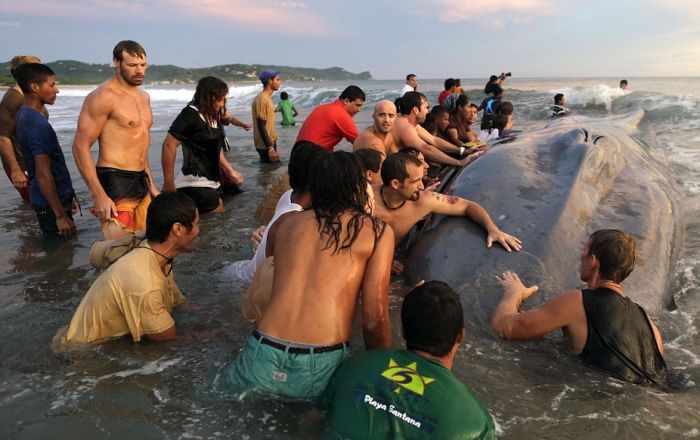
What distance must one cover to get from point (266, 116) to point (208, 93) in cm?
483

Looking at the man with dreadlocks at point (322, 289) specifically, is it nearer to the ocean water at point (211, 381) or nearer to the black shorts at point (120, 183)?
the ocean water at point (211, 381)

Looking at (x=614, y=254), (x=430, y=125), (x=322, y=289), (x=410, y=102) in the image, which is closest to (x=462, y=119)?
(x=430, y=125)

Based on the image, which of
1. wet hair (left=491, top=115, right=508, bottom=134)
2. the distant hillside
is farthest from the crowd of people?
the distant hillside

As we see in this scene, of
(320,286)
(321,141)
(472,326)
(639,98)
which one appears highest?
(639,98)

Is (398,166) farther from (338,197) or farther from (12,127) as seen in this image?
(12,127)

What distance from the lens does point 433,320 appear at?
8.17ft

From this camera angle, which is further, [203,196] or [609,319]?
[203,196]

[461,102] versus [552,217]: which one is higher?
[461,102]

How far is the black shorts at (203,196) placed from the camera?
7219 millimetres

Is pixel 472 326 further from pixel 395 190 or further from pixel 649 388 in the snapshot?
pixel 395 190

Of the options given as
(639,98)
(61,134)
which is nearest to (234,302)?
(61,134)

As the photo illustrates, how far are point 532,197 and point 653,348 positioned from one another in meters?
1.90

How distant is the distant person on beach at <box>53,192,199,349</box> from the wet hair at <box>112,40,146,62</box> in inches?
78.3

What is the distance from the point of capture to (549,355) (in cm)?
346
